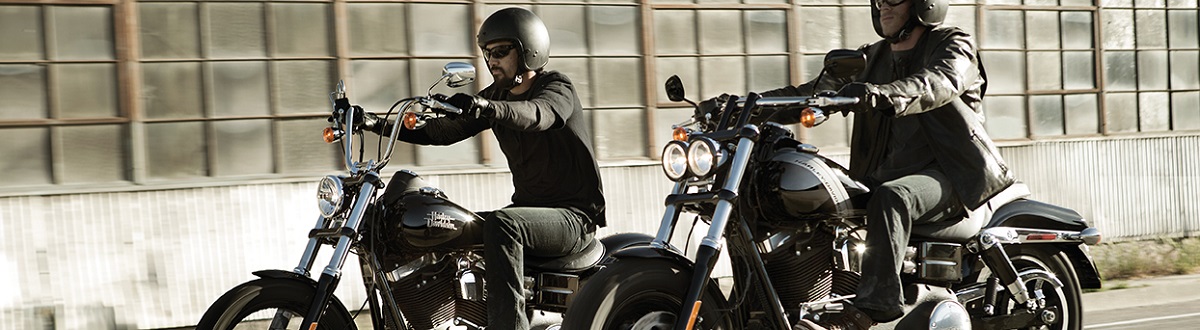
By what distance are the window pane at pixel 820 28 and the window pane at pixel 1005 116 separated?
4.72ft

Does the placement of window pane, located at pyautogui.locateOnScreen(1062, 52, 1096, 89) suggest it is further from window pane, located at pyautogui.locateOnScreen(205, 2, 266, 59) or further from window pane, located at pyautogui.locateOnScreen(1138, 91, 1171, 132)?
window pane, located at pyautogui.locateOnScreen(205, 2, 266, 59)

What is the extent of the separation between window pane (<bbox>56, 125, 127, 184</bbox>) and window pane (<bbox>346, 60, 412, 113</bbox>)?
4.50 ft

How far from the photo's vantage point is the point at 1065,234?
577 centimetres

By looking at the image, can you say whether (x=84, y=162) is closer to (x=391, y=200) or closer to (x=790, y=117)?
(x=391, y=200)

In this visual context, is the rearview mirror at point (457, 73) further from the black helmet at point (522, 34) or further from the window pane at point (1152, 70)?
the window pane at point (1152, 70)

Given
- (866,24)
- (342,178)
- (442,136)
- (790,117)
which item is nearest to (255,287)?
(342,178)

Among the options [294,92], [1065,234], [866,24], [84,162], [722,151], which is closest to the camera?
[722,151]

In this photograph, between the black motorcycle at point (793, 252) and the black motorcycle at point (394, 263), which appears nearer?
the black motorcycle at point (793, 252)

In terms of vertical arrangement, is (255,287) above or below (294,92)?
below

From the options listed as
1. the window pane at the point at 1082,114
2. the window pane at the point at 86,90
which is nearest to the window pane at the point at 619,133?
the window pane at the point at 86,90

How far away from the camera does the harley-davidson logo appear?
5.18 meters

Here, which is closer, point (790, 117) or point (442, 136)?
point (790, 117)

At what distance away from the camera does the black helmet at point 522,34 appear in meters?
5.68

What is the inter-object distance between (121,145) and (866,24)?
17.2 ft
